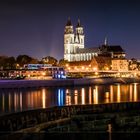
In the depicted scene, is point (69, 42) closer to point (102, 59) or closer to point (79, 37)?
point (79, 37)

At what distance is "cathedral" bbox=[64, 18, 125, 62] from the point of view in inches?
4695

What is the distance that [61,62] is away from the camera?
116 metres

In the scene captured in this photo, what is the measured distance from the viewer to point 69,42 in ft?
410

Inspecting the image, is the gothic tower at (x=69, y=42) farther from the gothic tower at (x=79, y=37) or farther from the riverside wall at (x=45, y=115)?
the riverside wall at (x=45, y=115)

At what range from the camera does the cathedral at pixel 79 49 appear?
391 feet

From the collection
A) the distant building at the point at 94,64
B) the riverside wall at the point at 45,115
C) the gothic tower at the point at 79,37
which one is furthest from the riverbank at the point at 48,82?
the gothic tower at the point at 79,37

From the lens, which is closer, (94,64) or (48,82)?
(48,82)

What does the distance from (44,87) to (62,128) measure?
3582 centimetres

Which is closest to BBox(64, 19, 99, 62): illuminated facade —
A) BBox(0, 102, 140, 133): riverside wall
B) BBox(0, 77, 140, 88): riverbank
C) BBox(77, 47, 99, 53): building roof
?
BBox(77, 47, 99, 53): building roof

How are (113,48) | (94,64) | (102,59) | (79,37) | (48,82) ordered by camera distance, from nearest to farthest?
(48,82)
(94,64)
(102,59)
(113,48)
(79,37)

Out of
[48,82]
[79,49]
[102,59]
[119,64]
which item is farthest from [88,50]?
[48,82]

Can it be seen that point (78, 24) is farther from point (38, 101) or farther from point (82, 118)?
point (82, 118)

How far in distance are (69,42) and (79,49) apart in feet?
12.1

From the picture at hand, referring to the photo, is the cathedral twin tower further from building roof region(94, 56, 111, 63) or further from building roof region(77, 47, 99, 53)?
building roof region(94, 56, 111, 63)
